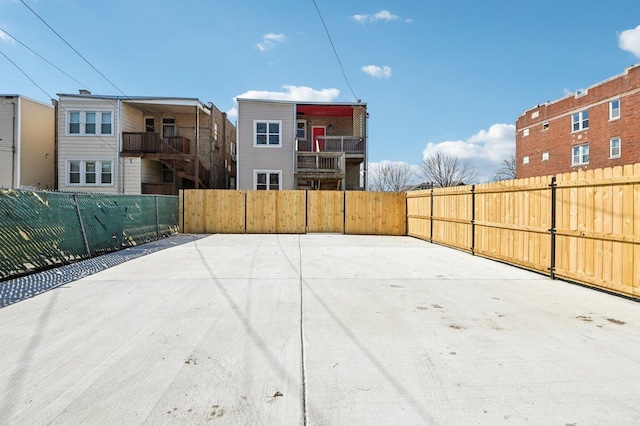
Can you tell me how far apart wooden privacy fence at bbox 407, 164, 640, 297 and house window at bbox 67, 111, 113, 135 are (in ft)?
65.1

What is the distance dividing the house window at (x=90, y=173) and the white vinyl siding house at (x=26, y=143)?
7.73 ft

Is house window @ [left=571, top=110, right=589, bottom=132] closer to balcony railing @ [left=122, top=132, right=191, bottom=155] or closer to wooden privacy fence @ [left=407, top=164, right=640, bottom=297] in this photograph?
wooden privacy fence @ [left=407, top=164, right=640, bottom=297]

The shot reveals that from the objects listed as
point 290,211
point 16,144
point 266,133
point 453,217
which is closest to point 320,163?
point 266,133

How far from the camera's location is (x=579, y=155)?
1056 inches

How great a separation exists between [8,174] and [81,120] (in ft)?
16.3

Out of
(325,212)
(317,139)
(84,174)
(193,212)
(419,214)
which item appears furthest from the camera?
(84,174)

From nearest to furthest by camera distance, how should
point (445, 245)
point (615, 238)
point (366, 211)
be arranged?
point (615, 238)
point (445, 245)
point (366, 211)

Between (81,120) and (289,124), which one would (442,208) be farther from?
(81,120)

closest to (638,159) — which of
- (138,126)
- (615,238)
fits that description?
(615,238)

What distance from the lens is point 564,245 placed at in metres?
6.53

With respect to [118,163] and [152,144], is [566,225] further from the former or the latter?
[118,163]

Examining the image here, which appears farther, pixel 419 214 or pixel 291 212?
A: pixel 291 212

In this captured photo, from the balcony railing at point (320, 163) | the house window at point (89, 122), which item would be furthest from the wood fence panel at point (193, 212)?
the house window at point (89, 122)

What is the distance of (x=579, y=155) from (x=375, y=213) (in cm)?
2099
